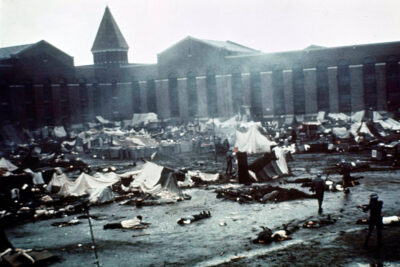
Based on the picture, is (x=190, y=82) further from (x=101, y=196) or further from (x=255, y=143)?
(x=101, y=196)

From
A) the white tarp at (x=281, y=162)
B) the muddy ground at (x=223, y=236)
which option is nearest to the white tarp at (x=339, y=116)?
the white tarp at (x=281, y=162)

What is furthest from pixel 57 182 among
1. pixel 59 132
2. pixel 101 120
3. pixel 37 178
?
pixel 101 120

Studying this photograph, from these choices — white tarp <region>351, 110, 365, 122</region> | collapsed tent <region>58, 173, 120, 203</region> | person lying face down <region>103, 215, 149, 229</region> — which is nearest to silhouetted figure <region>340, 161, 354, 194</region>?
person lying face down <region>103, 215, 149, 229</region>

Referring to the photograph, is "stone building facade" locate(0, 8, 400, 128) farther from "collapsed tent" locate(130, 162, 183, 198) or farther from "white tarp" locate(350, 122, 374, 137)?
"collapsed tent" locate(130, 162, 183, 198)

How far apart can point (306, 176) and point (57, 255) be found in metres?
13.7

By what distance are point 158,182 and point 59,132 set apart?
32.3 m

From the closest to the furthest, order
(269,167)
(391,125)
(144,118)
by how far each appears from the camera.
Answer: (269,167), (391,125), (144,118)

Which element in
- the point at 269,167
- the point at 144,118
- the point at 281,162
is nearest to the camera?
the point at 269,167

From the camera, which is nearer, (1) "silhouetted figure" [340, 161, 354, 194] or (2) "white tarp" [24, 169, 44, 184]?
(1) "silhouetted figure" [340, 161, 354, 194]

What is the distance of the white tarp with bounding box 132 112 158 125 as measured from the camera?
176 feet

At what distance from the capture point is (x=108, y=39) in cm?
5841

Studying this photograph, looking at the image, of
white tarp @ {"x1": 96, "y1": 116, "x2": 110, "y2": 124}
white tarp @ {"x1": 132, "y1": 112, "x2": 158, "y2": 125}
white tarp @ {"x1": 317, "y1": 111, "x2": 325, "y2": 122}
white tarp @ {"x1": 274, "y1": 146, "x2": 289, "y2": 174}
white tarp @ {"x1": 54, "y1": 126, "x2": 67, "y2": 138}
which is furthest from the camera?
white tarp @ {"x1": 96, "y1": 116, "x2": 110, "y2": 124}

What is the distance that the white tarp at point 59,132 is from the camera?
159 feet

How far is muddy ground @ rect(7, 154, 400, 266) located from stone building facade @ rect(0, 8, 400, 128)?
30404 mm
